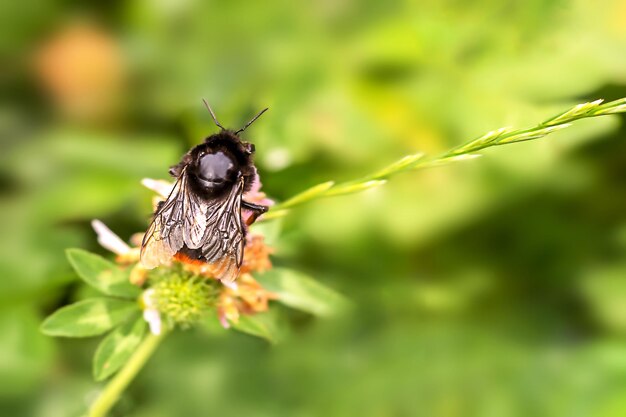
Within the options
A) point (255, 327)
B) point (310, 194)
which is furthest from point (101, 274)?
point (310, 194)

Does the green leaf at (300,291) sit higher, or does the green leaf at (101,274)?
the green leaf at (101,274)

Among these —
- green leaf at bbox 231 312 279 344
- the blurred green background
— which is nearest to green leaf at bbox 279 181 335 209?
green leaf at bbox 231 312 279 344

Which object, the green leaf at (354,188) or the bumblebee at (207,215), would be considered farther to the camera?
the bumblebee at (207,215)

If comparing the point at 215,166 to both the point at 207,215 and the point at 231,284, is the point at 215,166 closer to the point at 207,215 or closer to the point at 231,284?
the point at 207,215

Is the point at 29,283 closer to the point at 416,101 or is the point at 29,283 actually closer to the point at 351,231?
the point at 351,231

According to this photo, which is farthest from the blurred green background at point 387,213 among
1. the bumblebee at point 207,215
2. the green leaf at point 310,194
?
the green leaf at point 310,194

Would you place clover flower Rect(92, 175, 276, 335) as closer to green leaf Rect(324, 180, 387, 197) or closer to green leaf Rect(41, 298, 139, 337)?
green leaf Rect(41, 298, 139, 337)

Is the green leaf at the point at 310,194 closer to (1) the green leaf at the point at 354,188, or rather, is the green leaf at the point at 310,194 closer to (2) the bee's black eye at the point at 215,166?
(1) the green leaf at the point at 354,188
